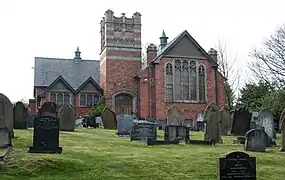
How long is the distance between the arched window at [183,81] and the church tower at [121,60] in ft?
15.1

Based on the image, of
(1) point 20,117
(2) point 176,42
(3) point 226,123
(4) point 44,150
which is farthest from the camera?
(2) point 176,42

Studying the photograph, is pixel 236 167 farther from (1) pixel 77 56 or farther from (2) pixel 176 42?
(1) pixel 77 56

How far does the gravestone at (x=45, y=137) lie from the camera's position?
13312mm

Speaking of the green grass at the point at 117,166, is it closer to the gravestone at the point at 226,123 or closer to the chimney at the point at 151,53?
the gravestone at the point at 226,123

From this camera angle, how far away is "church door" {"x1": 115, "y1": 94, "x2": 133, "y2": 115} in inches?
1796

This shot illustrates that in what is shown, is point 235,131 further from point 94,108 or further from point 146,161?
point 94,108

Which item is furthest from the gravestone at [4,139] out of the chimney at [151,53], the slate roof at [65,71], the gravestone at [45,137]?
the slate roof at [65,71]

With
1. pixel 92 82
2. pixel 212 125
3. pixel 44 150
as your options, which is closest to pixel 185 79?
pixel 92 82

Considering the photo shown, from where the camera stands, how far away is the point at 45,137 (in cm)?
1343

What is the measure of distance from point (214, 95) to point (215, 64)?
3155 millimetres

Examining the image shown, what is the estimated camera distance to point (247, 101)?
46375 mm

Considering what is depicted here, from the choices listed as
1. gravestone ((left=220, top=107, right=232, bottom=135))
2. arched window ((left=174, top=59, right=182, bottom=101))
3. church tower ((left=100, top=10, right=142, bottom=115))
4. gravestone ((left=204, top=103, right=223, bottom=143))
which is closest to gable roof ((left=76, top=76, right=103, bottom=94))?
church tower ((left=100, top=10, right=142, bottom=115))

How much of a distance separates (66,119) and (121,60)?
73.8 ft

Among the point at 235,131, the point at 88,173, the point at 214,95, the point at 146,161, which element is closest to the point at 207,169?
the point at 146,161
